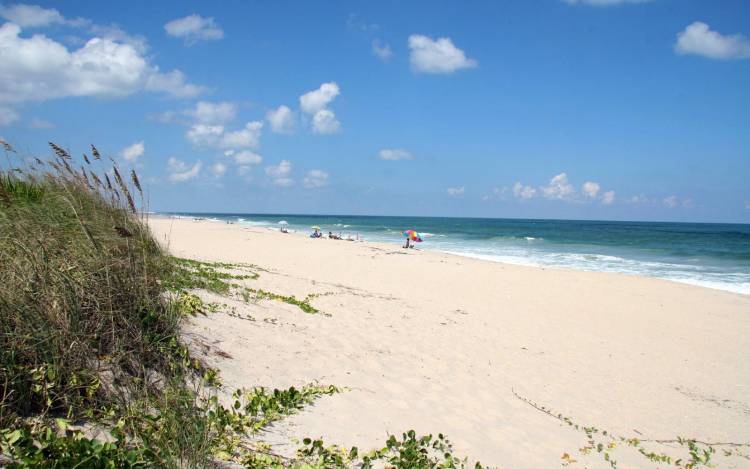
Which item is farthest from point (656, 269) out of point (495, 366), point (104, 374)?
point (104, 374)

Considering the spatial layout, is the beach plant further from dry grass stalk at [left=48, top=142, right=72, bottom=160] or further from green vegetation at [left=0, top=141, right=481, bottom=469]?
dry grass stalk at [left=48, top=142, right=72, bottom=160]

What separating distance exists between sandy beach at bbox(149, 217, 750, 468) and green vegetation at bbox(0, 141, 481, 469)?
1.07 feet

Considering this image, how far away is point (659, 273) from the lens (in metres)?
21.0

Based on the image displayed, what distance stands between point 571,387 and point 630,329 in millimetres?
4951

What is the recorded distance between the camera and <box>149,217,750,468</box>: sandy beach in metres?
4.13

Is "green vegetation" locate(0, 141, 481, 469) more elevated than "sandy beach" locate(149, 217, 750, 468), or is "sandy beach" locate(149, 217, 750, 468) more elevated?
"green vegetation" locate(0, 141, 481, 469)

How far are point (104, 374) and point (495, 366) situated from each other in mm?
5273

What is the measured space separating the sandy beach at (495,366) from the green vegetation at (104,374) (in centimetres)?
32

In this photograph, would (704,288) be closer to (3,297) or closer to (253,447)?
(253,447)

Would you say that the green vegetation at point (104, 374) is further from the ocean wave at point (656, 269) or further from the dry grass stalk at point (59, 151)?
the ocean wave at point (656, 269)

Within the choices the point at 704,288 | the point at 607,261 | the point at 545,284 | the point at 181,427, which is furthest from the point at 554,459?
the point at 607,261

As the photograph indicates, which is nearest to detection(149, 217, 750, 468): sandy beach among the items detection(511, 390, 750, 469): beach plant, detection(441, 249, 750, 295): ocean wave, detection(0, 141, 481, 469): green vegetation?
Answer: detection(511, 390, 750, 469): beach plant

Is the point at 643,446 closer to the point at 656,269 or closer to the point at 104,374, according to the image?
the point at 104,374

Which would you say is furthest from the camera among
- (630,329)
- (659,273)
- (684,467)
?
(659,273)
